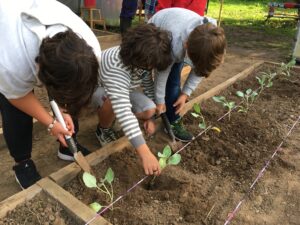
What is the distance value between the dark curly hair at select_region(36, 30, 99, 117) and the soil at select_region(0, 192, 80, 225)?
2.38 feet

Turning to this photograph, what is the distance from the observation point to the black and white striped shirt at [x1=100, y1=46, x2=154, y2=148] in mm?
1951

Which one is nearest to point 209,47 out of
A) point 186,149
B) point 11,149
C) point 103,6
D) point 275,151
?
point 186,149

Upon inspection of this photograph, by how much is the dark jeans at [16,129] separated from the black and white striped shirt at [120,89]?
1.60 feet

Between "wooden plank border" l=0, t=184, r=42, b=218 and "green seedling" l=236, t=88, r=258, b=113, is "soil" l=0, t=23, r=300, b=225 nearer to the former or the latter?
"green seedling" l=236, t=88, r=258, b=113

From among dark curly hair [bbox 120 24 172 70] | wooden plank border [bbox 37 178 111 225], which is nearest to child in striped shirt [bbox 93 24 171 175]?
dark curly hair [bbox 120 24 172 70]

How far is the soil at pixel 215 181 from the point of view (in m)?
1.98

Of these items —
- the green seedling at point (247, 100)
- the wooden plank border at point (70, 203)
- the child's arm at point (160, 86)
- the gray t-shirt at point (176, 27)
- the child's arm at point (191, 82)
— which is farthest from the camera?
the green seedling at point (247, 100)

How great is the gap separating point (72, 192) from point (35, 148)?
0.70 meters

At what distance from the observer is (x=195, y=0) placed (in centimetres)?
302

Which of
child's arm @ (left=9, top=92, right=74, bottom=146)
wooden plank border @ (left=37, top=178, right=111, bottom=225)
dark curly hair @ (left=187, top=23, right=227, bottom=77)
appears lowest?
wooden plank border @ (left=37, top=178, right=111, bottom=225)

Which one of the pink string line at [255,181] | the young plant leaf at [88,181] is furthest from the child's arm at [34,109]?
the pink string line at [255,181]

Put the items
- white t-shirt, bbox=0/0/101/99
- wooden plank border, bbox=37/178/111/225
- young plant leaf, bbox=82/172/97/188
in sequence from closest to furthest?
white t-shirt, bbox=0/0/101/99, wooden plank border, bbox=37/178/111/225, young plant leaf, bbox=82/172/97/188

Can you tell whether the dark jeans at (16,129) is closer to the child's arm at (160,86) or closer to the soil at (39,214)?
the soil at (39,214)

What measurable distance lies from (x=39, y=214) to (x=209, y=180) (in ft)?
3.52
